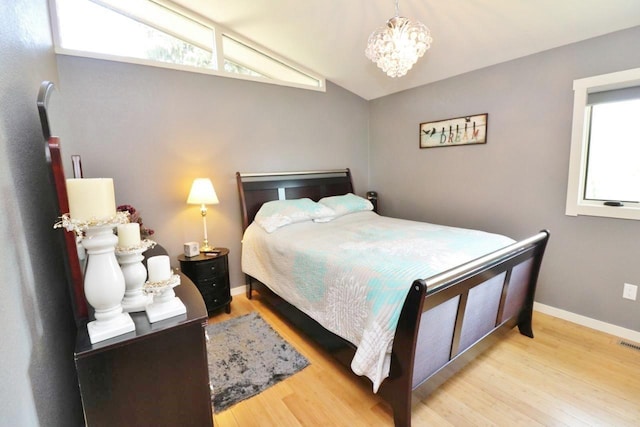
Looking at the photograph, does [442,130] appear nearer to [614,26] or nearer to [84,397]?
[614,26]

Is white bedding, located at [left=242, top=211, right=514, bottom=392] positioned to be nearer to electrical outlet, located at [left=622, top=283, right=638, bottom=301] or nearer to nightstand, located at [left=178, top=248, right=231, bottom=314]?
nightstand, located at [left=178, top=248, right=231, bottom=314]

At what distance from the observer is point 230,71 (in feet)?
10.5

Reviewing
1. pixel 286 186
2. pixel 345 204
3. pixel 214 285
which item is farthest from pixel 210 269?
pixel 345 204

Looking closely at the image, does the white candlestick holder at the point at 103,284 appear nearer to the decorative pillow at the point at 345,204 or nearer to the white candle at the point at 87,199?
the white candle at the point at 87,199

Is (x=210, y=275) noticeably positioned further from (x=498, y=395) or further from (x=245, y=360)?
(x=498, y=395)

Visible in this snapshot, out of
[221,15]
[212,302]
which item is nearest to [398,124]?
[221,15]

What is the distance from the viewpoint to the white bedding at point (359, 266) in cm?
158

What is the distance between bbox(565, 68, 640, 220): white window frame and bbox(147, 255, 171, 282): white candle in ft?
10.3

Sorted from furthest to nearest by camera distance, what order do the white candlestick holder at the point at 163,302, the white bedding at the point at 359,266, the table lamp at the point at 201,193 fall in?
1. the table lamp at the point at 201,193
2. the white bedding at the point at 359,266
3. the white candlestick holder at the point at 163,302

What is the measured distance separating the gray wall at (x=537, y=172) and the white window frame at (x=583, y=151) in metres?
0.06

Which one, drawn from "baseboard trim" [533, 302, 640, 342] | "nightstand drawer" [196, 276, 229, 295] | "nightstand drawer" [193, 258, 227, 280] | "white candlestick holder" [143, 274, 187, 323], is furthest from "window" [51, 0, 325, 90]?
"baseboard trim" [533, 302, 640, 342]

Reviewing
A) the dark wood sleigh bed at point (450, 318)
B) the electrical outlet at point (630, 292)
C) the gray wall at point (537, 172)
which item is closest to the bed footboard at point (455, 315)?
the dark wood sleigh bed at point (450, 318)

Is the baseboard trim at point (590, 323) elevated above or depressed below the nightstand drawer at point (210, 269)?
below

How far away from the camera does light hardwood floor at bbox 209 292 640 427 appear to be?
168 cm
